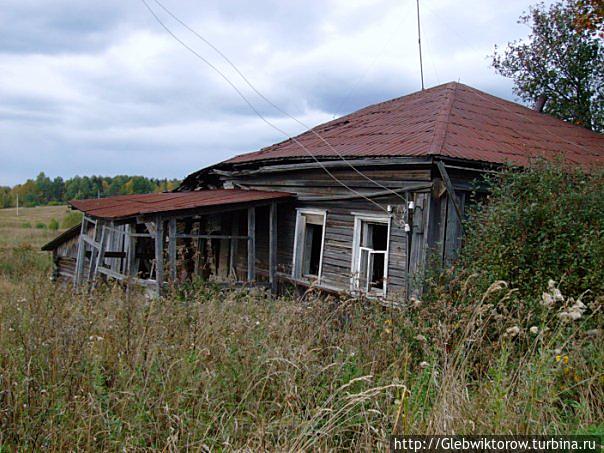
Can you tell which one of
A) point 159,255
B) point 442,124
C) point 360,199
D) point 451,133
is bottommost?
point 159,255

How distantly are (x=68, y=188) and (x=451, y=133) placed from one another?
3507 inches

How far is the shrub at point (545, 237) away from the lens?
5.34m

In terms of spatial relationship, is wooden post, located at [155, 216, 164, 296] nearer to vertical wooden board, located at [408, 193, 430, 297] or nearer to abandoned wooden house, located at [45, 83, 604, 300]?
abandoned wooden house, located at [45, 83, 604, 300]

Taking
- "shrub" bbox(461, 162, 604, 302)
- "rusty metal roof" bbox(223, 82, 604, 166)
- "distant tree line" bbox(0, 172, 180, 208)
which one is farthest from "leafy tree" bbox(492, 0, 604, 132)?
"distant tree line" bbox(0, 172, 180, 208)

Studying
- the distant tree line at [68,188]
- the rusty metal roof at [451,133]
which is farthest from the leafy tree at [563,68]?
the distant tree line at [68,188]

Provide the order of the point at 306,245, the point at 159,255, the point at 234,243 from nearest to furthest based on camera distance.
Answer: the point at 159,255
the point at 306,245
the point at 234,243

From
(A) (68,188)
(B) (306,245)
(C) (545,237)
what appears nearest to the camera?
(C) (545,237)

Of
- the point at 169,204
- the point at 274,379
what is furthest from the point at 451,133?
the point at 274,379

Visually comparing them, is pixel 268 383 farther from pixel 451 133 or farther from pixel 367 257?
pixel 451 133

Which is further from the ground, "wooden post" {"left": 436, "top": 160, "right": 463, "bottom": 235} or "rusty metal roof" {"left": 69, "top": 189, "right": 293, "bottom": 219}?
"wooden post" {"left": 436, "top": 160, "right": 463, "bottom": 235}

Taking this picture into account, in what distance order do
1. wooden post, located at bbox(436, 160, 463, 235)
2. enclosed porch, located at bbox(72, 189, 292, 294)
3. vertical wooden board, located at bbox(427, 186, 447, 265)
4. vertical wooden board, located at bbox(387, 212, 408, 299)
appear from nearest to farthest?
wooden post, located at bbox(436, 160, 463, 235)
vertical wooden board, located at bbox(427, 186, 447, 265)
vertical wooden board, located at bbox(387, 212, 408, 299)
enclosed porch, located at bbox(72, 189, 292, 294)

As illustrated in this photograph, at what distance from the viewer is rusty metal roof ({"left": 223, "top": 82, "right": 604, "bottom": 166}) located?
855 centimetres

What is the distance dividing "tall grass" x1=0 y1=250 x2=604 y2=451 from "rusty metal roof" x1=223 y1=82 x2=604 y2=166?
4350 mm

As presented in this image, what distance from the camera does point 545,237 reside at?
562cm
